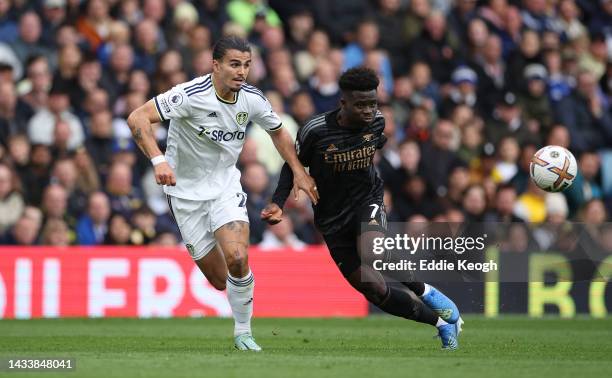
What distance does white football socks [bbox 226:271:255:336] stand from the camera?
38.3 feet

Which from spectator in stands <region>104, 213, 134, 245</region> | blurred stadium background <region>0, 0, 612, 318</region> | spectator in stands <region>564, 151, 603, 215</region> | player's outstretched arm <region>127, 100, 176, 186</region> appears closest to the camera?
player's outstretched arm <region>127, 100, 176, 186</region>

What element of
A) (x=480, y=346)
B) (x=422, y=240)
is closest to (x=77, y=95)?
(x=422, y=240)

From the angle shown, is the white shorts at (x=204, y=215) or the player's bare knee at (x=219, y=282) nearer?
the white shorts at (x=204, y=215)

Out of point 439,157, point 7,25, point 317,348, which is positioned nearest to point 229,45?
point 317,348

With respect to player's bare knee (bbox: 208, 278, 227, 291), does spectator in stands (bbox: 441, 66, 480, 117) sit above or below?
above

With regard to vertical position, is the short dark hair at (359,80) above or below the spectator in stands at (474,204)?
above

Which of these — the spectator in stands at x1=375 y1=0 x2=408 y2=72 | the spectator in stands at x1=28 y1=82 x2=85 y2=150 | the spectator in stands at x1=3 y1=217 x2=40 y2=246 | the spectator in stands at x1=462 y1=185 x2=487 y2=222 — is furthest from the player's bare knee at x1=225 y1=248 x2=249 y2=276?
the spectator in stands at x1=375 y1=0 x2=408 y2=72

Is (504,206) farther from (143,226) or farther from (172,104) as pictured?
(172,104)

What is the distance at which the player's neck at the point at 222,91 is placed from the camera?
1173cm

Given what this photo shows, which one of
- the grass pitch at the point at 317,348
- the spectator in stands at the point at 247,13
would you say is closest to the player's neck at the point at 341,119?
the grass pitch at the point at 317,348

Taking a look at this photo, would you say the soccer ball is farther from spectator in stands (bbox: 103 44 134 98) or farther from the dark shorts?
spectator in stands (bbox: 103 44 134 98)

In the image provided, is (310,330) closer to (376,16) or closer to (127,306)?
(127,306)

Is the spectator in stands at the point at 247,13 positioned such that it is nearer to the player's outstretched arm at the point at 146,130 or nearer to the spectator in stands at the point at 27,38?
the spectator in stands at the point at 27,38

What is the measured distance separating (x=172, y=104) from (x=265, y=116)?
88 cm
